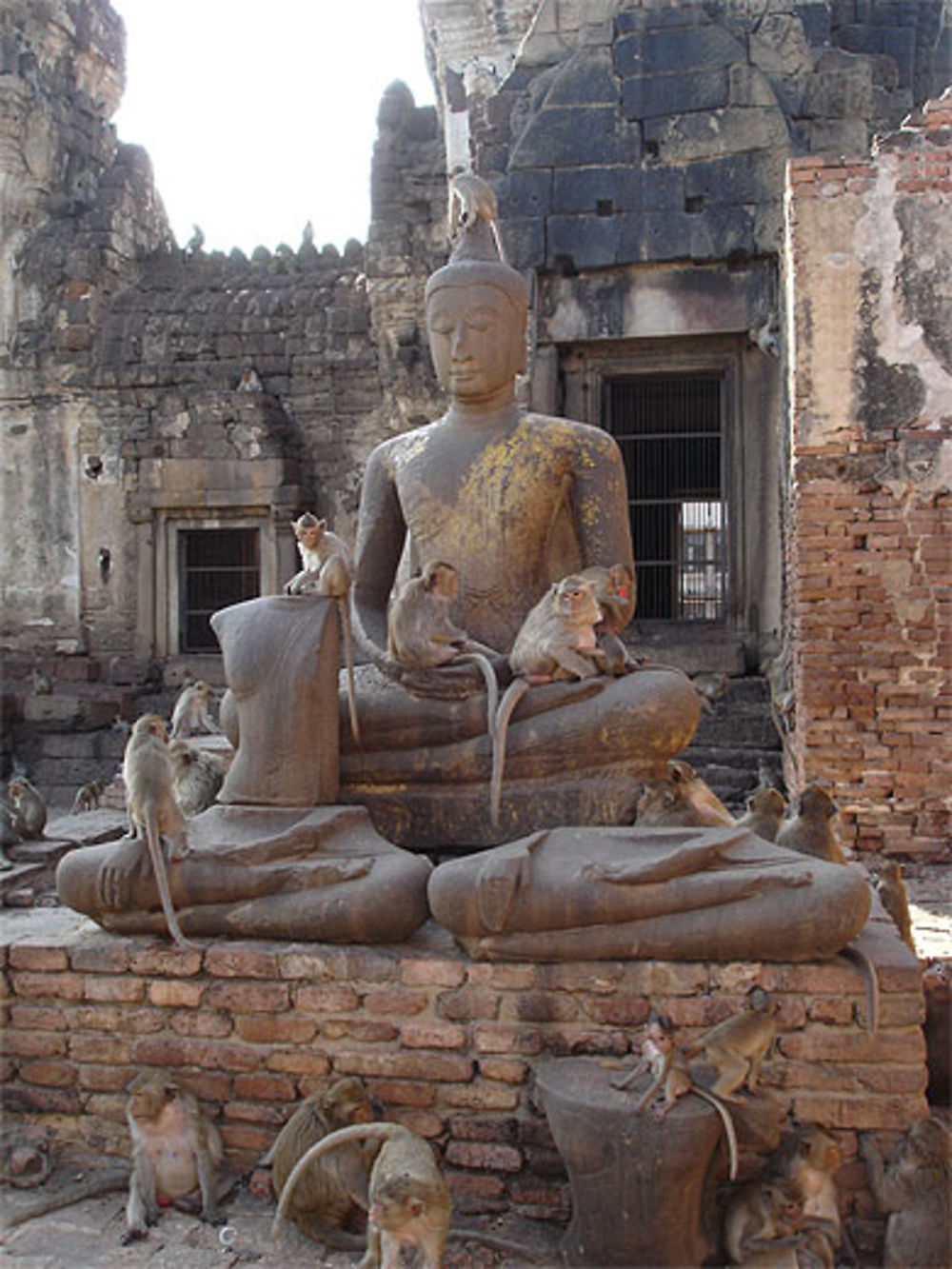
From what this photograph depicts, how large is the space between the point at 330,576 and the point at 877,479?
4.69 metres

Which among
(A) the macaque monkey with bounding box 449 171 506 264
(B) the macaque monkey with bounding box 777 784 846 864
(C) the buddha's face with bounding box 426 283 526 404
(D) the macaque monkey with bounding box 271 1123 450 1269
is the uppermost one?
(A) the macaque monkey with bounding box 449 171 506 264

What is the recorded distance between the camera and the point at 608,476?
14.8 ft

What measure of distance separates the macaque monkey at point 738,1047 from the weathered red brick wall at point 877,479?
4635 millimetres

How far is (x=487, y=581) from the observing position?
4477 mm

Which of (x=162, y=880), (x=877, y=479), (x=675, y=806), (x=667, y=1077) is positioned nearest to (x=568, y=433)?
(x=675, y=806)

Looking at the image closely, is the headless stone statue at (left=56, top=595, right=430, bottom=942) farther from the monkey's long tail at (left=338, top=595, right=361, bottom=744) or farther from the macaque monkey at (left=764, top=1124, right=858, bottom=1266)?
the macaque monkey at (left=764, top=1124, right=858, bottom=1266)

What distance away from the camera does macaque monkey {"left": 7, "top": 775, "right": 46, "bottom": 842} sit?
24.1ft

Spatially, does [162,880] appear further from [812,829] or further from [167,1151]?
[812,829]

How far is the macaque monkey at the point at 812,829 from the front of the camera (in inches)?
179

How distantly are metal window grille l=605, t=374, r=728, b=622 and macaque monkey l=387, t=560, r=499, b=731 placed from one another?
20.2 ft

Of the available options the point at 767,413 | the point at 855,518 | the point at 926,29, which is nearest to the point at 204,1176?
the point at 855,518

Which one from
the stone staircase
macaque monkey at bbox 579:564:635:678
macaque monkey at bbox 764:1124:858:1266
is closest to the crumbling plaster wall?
the stone staircase

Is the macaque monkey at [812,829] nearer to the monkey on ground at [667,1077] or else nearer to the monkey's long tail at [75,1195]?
the monkey on ground at [667,1077]

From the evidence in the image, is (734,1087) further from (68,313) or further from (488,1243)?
(68,313)
